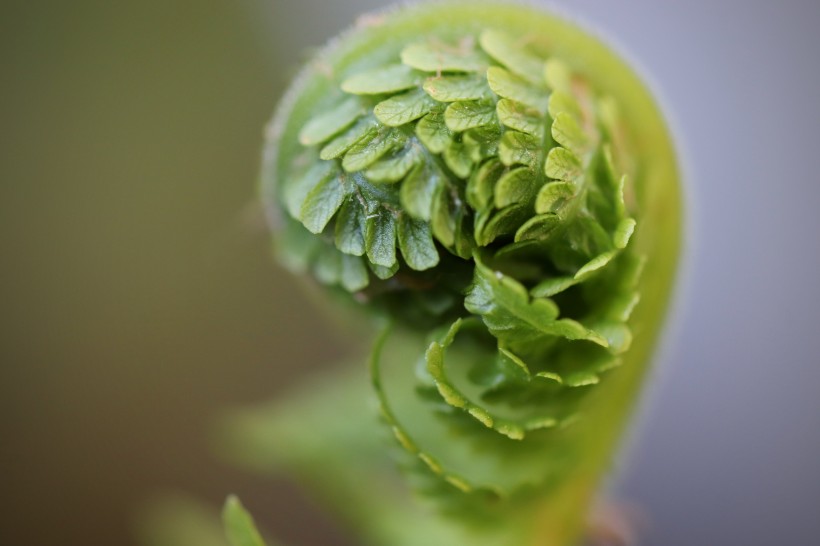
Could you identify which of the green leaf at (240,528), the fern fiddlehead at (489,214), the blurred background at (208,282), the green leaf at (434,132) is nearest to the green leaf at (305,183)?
the fern fiddlehead at (489,214)

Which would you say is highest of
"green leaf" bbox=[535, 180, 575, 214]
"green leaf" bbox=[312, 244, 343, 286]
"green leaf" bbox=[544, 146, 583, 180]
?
"green leaf" bbox=[544, 146, 583, 180]

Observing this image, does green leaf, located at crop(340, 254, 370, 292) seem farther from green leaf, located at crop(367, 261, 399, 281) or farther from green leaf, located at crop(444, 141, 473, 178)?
green leaf, located at crop(444, 141, 473, 178)

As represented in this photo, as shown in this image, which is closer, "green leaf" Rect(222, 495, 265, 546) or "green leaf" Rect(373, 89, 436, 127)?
"green leaf" Rect(373, 89, 436, 127)

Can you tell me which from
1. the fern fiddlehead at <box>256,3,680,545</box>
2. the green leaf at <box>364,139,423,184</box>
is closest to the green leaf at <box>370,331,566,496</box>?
the fern fiddlehead at <box>256,3,680,545</box>

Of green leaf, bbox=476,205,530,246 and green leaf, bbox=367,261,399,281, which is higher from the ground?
green leaf, bbox=476,205,530,246

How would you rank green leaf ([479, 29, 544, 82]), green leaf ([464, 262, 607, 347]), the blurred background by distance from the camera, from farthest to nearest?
the blurred background → green leaf ([479, 29, 544, 82]) → green leaf ([464, 262, 607, 347])

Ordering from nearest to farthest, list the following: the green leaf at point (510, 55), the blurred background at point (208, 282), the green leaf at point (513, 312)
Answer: the green leaf at point (513, 312), the green leaf at point (510, 55), the blurred background at point (208, 282)

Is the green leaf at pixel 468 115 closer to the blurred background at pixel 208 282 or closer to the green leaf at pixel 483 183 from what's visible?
the green leaf at pixel 483 183
